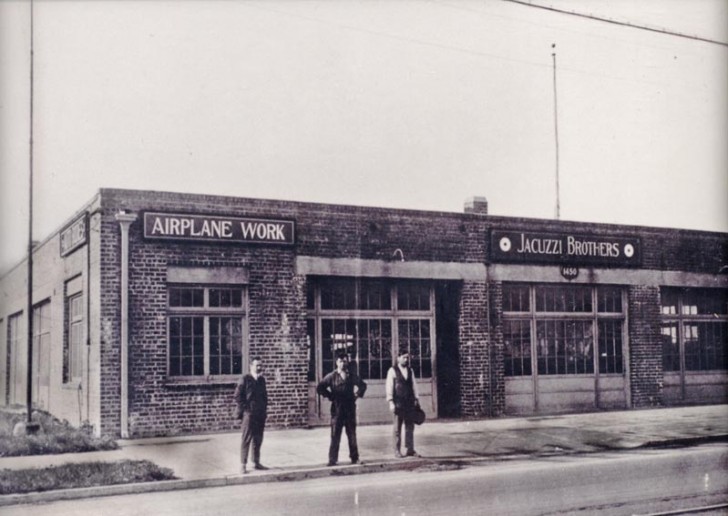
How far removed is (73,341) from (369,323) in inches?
261

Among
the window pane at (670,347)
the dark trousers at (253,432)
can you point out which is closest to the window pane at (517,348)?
the window pane at (670,347)

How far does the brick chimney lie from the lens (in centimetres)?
2045

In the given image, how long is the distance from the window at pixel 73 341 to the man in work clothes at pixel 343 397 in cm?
662

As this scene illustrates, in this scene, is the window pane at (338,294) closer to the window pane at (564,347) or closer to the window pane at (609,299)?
the window pane at (564,347)

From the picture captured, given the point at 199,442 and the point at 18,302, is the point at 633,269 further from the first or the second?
the point at 18,302

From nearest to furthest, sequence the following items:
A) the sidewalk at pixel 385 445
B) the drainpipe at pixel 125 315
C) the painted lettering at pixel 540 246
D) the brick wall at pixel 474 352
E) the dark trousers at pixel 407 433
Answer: the sidewalk at pixel 385 445 < the dark trousers at pixel 407 433 < the drainpipe at pixel 125 315 < the brick wall at pixel 474 352 < the painted lettering at pixel 540 246

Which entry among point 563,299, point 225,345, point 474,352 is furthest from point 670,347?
point 225,345

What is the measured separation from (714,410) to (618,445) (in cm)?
704

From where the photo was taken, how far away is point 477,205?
67.2 ft

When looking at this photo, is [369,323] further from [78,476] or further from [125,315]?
[78,476]

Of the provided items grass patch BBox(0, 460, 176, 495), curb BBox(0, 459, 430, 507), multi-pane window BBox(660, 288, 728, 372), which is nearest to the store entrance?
curb BBox(0, 459, 430, 507)

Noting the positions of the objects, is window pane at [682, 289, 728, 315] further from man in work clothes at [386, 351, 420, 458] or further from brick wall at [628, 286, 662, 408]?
man in work clothes at [386, 351, 420, 458]

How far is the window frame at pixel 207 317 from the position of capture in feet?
52.9

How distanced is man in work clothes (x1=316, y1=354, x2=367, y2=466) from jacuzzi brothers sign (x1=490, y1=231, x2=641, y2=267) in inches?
290
